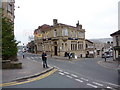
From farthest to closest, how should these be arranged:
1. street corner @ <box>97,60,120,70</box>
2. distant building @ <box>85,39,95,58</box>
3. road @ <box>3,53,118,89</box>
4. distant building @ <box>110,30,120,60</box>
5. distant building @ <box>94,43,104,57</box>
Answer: distant building @ <box>94,43,104,57</box>, distant building @ <box>85,39,95,58</box>, distant building @ <box>110,30,120,60</box>, street corner @ <box>97,60,120,70</box>, road @ <box>3,53,118,89</box>

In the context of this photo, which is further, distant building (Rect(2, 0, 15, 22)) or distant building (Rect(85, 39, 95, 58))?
distant building (Rect(85, 39, 95, 58))

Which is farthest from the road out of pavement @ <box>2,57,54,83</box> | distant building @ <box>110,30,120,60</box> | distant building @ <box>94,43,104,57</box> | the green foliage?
distant building @ <box>94,43,104,57</box>

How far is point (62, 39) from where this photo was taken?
139ft

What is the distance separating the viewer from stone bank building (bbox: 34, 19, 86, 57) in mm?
42344

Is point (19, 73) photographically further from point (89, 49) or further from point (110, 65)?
point (89, 49)

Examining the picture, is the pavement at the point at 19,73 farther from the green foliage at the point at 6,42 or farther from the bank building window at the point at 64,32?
the bank building window at the point at 64,32

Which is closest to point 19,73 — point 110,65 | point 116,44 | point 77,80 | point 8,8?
point 77,80

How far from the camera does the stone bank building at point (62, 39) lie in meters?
42.3

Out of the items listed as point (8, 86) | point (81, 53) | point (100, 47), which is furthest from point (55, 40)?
point (8, 86)

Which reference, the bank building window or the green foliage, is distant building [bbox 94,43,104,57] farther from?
the green foliage

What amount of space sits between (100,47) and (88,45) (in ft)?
32.3

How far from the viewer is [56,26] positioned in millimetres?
43594

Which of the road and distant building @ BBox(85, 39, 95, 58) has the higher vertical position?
distant building @ BBox(85, 39, 95, 58)

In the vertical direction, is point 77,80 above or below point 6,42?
below
